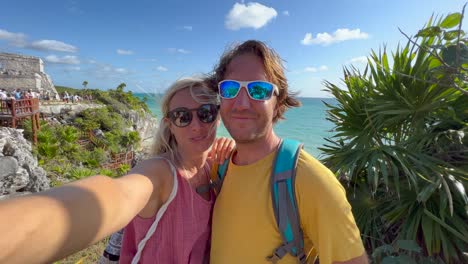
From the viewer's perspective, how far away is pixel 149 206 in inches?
44.8

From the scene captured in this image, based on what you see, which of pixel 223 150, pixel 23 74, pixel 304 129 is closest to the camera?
pixel 223 150

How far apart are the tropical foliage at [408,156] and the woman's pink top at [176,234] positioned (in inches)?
58.6

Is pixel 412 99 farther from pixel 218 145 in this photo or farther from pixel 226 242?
pixel 226 242

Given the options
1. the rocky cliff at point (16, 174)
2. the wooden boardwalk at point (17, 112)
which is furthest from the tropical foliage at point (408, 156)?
the wooden boardwalk at point (17, 112)

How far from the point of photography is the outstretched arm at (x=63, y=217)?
571 millimetres

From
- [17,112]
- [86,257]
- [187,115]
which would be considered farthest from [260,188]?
[17,112]

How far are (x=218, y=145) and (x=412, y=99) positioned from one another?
→ 2699 millimetres

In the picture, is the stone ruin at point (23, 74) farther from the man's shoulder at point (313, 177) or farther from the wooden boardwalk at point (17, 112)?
the man's shoulder at point (313, 177)

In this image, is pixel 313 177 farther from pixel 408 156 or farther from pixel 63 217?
pixel 408 156

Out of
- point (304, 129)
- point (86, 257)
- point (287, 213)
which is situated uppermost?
point (287, 213)

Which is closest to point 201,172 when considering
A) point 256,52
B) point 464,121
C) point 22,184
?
point 256,52

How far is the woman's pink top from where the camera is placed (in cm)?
116

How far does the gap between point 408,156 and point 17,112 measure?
1821cm

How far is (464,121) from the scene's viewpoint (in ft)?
9.50
